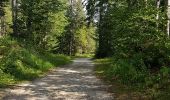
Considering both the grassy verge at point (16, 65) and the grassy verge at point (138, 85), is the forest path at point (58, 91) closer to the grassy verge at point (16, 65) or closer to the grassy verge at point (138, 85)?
the grassy verge at point (138, 85)

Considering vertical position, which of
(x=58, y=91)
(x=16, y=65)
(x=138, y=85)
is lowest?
(x=58, y=91)

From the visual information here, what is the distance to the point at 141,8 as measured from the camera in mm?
19094

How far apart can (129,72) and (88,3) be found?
30.9 meters

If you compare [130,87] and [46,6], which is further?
[46,6]

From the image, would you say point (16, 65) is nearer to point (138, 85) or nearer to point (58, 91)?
point (58, 91)

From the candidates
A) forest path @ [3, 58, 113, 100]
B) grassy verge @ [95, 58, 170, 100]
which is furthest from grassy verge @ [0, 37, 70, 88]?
grassy verge @ [95, 58, 170, 100]

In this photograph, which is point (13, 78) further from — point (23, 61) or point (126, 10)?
point (126, 10)

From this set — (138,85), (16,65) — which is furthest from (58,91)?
(16,65)

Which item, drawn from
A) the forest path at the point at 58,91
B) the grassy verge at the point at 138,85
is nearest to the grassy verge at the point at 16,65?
the forest path at the point at 58,91

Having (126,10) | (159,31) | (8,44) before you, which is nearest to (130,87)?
(159,31)

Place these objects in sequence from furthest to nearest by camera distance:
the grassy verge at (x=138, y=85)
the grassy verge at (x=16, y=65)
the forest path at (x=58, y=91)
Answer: the grassy verge at (x=16, y=65) < the forest path at (x=58, y=91) < the grassy verge at (x=138, y=85)

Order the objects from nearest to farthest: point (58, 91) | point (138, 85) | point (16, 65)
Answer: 1. point (58, 91)
2. point (138, 85)
3. point (16, 65)

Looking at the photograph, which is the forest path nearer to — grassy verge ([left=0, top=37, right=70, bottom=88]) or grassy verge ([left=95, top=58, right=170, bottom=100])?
grassy verge ([left=95, top=58, right=170, bottom=100])

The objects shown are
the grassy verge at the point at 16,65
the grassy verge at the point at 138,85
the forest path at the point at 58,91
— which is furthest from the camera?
the grassy verge at the point at 16,65
